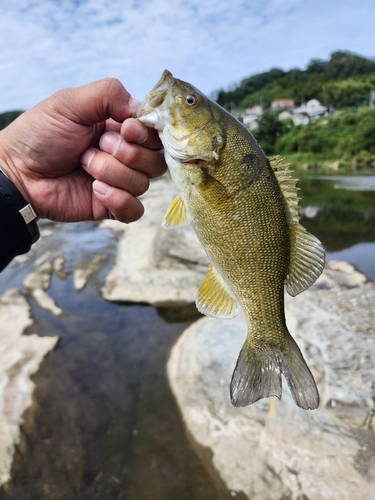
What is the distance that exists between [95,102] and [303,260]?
179cm

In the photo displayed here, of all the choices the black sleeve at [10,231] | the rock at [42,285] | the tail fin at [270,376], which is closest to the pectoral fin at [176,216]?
the tail fin at [270,376]

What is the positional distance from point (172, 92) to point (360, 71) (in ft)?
383

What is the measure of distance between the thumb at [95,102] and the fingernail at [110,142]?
4.7 inches

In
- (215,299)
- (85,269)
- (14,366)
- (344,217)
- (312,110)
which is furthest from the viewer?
(312,110)

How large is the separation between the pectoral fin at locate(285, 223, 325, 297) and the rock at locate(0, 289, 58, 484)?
4.37 metres

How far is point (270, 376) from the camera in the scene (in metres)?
2.04

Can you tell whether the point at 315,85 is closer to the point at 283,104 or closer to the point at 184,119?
the point at 283,104

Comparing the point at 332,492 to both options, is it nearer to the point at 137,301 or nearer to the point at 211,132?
the point at 211,132

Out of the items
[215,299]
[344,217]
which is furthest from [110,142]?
[344,217]

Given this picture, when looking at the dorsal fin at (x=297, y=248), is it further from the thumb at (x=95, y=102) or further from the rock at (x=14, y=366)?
the rock at (x=14, y=366)

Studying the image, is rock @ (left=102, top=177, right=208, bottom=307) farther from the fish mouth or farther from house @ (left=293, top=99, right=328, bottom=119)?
house @ (left=293, top=99, right=328, bottom=119)

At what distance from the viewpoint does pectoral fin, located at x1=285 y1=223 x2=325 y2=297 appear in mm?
2037

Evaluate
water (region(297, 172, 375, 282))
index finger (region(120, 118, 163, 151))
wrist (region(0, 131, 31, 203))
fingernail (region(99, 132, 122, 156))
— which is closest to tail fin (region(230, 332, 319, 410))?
index finger (region(120, 118, 163, 151))

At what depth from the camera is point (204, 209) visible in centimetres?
201
